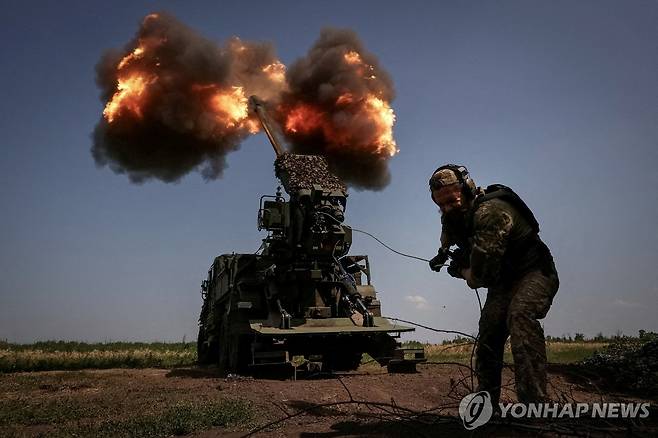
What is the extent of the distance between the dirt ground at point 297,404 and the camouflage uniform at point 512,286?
0.30 metres

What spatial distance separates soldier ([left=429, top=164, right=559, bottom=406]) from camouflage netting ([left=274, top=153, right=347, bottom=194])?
765 cm

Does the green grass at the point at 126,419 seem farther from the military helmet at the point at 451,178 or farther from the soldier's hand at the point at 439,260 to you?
the military helmet at the point at 451,178

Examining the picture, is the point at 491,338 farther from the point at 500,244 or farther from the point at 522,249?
the point at 500,244

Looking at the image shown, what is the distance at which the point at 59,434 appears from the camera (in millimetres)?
5348

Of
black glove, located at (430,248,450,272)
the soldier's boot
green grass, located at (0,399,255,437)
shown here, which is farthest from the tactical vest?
green grass, located at (0,399,255,437)

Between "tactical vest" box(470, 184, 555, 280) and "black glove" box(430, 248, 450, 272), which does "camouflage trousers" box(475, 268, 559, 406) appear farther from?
"black glove" box(430, 248, 450, 272)

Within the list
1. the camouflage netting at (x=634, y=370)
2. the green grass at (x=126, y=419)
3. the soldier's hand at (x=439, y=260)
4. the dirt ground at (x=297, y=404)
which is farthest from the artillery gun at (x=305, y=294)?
the soldier's hand at (x=439, y=260)

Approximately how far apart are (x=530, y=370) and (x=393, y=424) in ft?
3.84

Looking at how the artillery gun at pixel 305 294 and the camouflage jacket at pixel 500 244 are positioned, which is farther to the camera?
the artillery gun at pixel 305 294

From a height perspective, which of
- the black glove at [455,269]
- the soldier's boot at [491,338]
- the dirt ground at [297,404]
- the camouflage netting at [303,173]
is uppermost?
the camouflage netting at [303,173]

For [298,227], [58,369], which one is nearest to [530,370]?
[298,227]

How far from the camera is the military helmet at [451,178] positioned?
4.68 m

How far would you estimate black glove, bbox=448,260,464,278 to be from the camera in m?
4.93

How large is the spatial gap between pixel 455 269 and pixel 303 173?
808 cm
